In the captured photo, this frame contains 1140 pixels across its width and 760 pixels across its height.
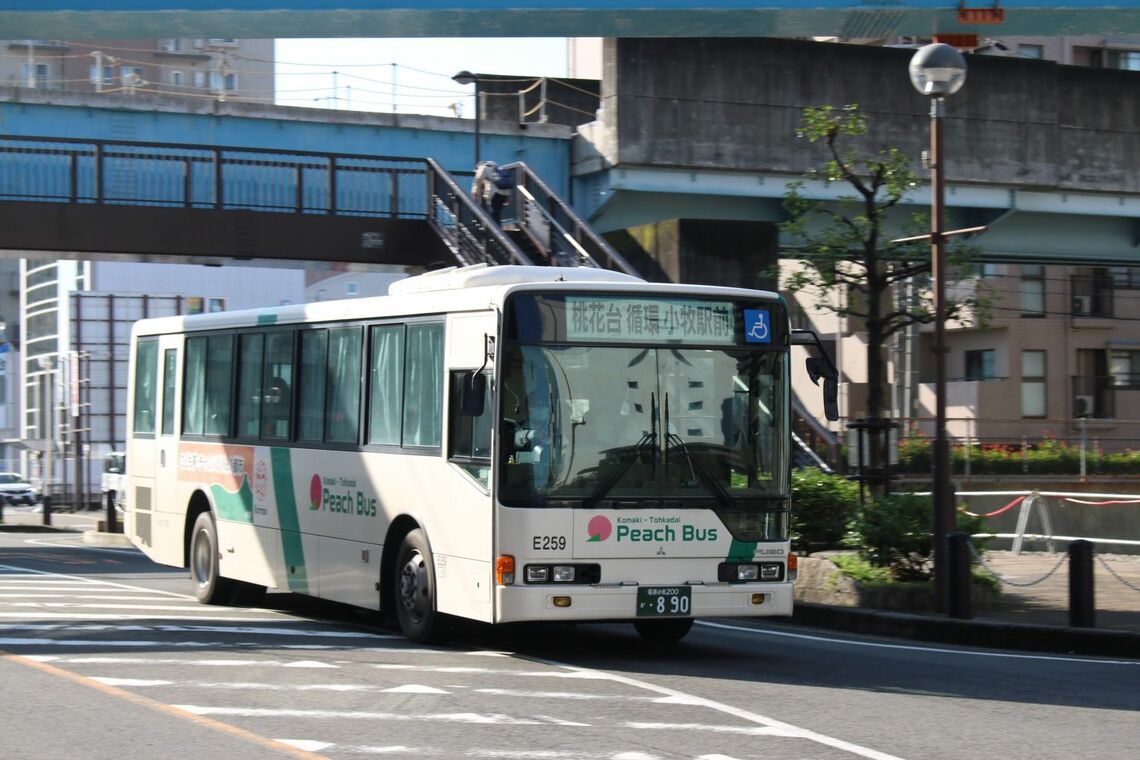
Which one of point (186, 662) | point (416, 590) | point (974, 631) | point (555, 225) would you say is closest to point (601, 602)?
point (416, 590)

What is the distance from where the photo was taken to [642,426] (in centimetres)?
1216

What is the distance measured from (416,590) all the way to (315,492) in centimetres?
231

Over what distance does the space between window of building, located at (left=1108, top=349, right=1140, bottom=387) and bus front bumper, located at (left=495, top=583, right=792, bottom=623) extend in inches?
2163

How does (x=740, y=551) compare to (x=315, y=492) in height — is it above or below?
below

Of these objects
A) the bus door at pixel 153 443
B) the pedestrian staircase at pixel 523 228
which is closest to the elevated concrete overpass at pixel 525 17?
the bus door at pixel 153 443

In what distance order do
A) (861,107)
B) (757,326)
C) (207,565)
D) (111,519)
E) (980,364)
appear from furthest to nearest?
(980,364) → (111,519) → (861,107) → (207,565) → (757,326)

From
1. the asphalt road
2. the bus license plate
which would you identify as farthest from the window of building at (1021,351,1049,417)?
the bus license plate

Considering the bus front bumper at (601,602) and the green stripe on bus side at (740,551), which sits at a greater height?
the green stripe on bus side at (740,551)

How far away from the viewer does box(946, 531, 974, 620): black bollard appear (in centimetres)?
1495

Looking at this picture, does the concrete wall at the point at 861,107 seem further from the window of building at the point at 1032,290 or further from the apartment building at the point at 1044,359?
the window of building at the point at 1032,290

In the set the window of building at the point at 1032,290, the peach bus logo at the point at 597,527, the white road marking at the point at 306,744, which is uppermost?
the window of building at the point at 1032,290

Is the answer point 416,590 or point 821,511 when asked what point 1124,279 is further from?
point 416,590

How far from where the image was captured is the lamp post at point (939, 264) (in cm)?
1573

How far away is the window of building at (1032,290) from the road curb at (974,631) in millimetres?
48163
